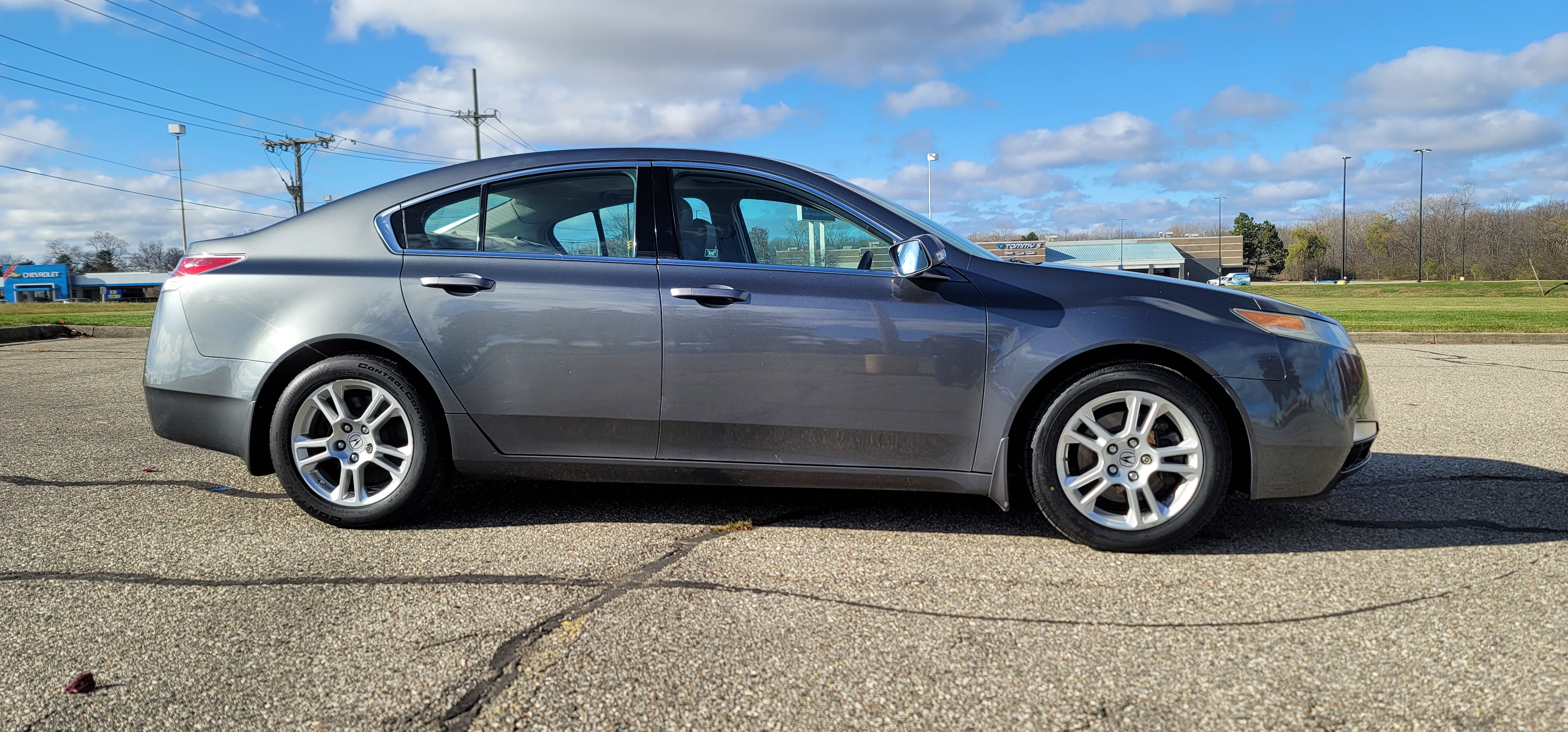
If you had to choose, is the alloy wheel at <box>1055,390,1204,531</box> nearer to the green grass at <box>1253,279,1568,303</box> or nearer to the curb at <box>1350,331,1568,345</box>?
the curb at <box>1350,331,1568,345</box>

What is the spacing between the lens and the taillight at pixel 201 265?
12.6 feet

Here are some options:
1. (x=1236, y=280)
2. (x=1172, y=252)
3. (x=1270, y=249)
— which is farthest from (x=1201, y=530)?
(x=1270, y=249)

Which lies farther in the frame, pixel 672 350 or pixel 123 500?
pixel 123 500

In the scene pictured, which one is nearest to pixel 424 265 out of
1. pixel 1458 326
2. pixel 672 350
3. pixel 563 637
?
pixel 672 350

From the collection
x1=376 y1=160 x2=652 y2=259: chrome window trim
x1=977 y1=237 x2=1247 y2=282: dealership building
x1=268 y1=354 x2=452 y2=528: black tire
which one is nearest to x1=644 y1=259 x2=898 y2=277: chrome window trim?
x1=376 y1=160 x2=652 y2=259: chrome window trim

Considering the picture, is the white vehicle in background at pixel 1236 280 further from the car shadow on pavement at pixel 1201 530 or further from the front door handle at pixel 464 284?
the front door handle at pixel 464 284

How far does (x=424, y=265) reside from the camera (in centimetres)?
372

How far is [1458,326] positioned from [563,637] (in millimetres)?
18221

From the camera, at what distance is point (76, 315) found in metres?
24.0

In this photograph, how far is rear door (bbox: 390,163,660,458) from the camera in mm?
3564

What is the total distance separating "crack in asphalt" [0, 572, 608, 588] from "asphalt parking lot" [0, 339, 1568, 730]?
0.01m

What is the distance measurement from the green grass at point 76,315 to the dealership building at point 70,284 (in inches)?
1751

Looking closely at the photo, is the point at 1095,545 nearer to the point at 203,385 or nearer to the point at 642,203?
the point at 642,203

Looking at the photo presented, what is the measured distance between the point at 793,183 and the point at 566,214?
93 cm
